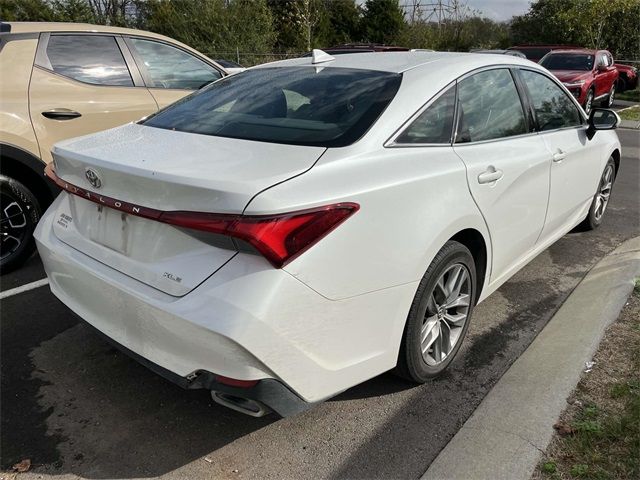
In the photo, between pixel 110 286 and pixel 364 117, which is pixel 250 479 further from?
pixel 364 117

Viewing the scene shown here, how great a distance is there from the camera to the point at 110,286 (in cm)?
224

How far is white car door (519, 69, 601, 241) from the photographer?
3688mm

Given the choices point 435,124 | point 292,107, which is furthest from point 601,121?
point 292,107

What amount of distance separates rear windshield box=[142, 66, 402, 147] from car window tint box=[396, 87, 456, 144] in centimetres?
17

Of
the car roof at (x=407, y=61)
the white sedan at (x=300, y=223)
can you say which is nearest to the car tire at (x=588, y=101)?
the car roof at (x=407, y=61)

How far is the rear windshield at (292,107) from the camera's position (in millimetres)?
2500

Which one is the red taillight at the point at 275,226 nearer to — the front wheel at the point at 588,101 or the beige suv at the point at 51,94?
the beige suv at the point at 51,94

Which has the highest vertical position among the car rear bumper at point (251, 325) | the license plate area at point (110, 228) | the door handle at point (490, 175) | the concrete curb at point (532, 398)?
the door handle at point (490, 175)

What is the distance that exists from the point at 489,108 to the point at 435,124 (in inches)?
24.3

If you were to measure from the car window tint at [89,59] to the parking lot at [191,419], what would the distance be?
6.93 feet

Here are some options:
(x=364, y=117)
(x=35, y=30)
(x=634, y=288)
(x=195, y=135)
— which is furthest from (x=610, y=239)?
(x=35, y=30)

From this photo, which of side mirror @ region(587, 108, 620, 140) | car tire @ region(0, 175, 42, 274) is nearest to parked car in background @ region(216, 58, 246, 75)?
car tire @ region(0, 175, 42, 274)

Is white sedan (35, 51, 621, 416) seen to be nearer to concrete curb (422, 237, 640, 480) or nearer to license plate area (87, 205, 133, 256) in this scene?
license plate area (87, 205, 133, 256)

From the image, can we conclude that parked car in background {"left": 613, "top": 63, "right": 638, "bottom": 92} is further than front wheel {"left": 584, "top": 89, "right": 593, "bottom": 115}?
Yes
